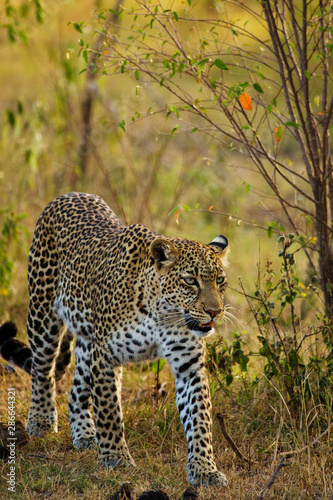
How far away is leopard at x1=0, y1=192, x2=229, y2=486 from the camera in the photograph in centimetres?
454

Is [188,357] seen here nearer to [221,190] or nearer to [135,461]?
[135,461]

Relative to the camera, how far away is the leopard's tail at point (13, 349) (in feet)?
18.9

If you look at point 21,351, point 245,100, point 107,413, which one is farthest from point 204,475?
point 245,100

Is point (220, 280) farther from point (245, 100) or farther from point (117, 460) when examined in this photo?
point (117, 460)

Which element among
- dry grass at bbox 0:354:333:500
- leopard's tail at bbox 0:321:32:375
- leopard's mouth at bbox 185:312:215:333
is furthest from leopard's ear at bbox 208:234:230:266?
leopard's tail at bbox 0:321:32:375

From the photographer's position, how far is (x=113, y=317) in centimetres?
482

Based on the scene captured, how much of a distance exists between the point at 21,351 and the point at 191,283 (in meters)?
2.01

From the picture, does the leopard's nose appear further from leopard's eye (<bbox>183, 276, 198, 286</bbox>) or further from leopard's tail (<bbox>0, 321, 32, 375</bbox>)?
leopard's tail (<bbox>0, 321, 32, 375</bbox>)

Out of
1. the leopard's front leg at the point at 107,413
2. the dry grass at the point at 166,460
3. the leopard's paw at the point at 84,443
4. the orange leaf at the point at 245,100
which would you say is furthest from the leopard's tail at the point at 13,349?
the orange leaf at the point at 245,100

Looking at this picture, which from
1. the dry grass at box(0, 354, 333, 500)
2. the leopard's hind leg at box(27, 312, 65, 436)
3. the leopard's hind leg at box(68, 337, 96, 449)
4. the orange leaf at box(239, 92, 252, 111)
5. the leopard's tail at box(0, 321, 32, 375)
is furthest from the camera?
the leopard's tail at box(0, 321, 32, 375)

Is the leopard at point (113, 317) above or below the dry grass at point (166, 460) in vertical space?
above

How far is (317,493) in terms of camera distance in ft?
13.8

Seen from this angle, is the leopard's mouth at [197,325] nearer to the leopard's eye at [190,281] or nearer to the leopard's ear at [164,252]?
the leopard's eye at [190,281]

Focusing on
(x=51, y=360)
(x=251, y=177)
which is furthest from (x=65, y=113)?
(x=51, y=360)
